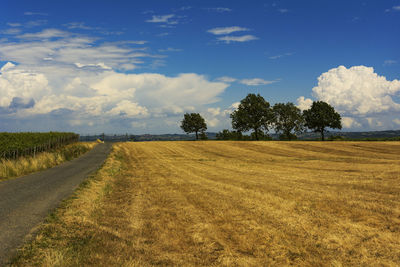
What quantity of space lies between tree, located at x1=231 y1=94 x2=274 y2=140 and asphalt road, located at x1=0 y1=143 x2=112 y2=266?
59043mm

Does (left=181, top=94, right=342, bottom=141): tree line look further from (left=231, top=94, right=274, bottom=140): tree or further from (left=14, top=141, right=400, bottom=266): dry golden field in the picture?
(left=14, top=141, right=400, bottom=266): dry golden field

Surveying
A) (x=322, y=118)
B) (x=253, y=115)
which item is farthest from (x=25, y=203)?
(x=322, y=118)

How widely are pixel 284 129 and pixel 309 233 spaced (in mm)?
80597

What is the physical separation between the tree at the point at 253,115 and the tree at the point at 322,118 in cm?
1239

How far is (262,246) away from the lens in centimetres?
614

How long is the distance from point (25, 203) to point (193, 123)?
8795 centimetres

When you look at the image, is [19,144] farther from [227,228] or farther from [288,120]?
[288,120]

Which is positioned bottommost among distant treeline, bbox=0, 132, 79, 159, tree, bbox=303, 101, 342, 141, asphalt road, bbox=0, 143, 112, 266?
asphalt road, bbox=0, 143, 112, 266

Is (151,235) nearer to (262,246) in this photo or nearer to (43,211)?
(262,246)

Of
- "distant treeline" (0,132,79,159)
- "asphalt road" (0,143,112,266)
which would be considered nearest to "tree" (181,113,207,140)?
"distant treeline" (0,132,79,159)

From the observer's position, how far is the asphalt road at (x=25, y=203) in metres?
6.84

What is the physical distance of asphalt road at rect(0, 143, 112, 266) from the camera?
6.84 metres

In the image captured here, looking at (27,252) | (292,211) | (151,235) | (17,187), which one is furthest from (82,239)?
(17,187)

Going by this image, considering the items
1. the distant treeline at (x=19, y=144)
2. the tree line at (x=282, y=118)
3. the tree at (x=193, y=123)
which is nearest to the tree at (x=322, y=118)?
the tree line at (x=282, y=118)
